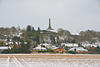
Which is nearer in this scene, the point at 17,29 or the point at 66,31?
the point at 66,31

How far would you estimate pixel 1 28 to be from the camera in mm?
135250

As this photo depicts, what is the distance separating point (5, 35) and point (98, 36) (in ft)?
218

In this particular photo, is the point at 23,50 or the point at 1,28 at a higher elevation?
the point at 1,28

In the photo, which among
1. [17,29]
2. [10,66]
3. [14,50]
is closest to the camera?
[10,66]

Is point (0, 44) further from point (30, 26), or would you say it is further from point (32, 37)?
point (30, 26)

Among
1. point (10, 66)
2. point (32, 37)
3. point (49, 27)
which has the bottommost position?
point (10, 66)

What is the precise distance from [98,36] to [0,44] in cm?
9115

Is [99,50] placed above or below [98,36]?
below

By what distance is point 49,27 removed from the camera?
468ft

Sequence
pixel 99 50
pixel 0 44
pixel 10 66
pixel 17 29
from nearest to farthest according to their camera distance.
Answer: pixel 10 66
pixel 99 50
pixel 0 44
pixel 17 29

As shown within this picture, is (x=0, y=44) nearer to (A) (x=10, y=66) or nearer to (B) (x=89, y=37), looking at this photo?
(A) (x=10, y=66)

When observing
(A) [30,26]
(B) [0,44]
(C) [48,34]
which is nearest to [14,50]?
(B) [0,44]

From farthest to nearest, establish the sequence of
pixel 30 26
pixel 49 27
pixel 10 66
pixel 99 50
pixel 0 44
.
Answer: pixel 49 27, pixel 30 26, pixel 0 44, pixel 99 50, pixel 10 66

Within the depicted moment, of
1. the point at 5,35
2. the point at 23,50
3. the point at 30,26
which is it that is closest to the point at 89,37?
the point at 30,26
